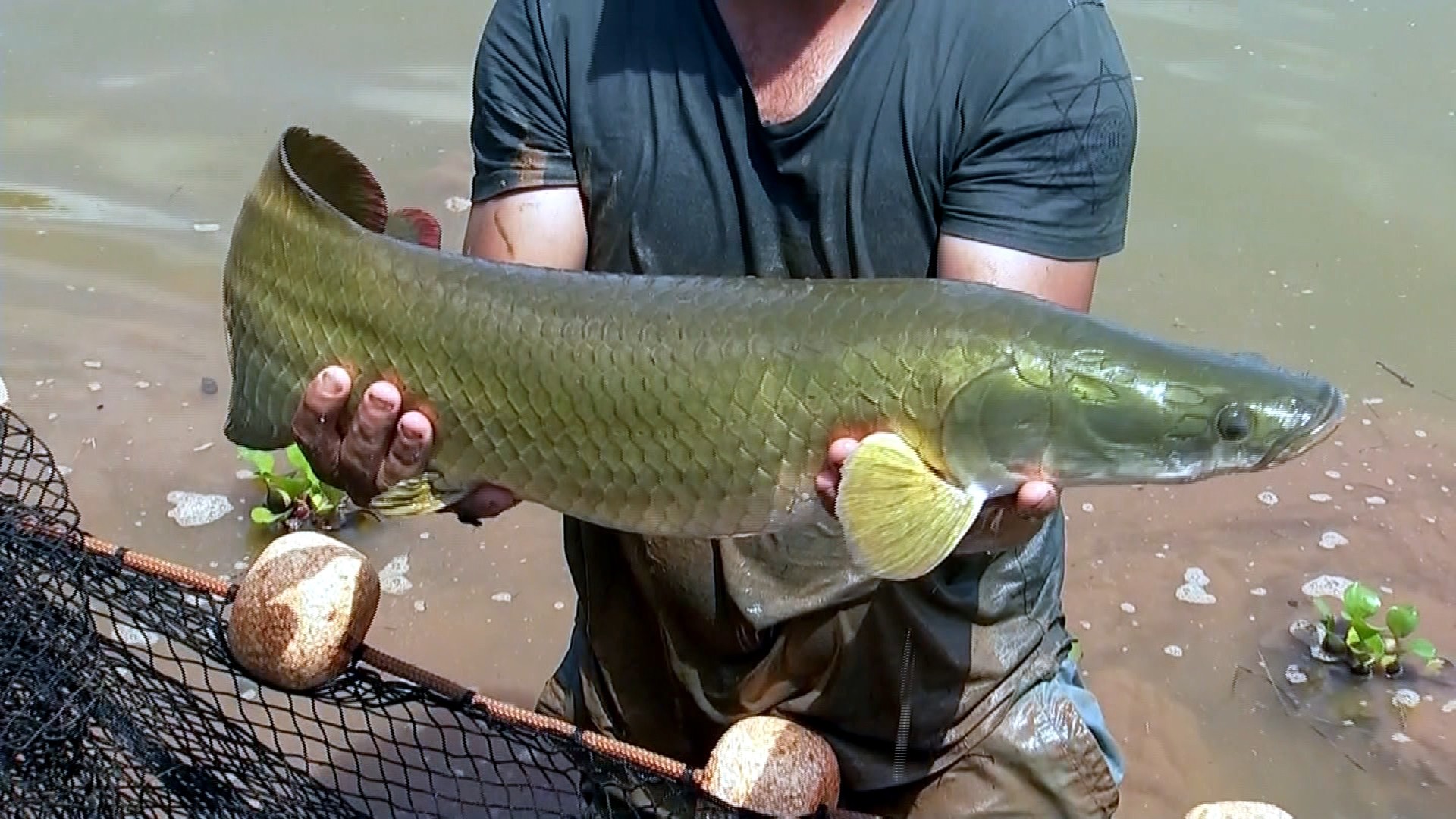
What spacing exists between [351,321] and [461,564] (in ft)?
5.39

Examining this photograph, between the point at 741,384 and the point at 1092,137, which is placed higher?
the point at 1092,137

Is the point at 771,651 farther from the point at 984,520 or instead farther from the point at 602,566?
the point at 984,520

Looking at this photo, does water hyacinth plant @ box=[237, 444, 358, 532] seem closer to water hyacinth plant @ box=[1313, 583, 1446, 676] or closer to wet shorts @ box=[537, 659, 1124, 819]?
wet shorts @ box=[537, 659, 1124, 819]

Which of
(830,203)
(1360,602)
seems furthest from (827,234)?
(1360,602)

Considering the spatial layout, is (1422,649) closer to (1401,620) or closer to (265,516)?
(1401,620)

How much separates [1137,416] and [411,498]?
37.7 inches

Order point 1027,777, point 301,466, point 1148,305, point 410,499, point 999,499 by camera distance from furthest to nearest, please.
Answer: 1. point 1148,305
2. point 301,466
3. point 1027,777
4. point 410,499
5. point 999,499

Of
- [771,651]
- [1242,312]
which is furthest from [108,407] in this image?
[1242,312]

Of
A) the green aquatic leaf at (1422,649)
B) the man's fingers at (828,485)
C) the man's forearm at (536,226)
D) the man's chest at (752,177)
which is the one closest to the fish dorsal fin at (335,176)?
the man's forearm at (536,226)

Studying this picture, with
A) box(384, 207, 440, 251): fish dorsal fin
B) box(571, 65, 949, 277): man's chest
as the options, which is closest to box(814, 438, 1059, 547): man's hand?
box(571, 65, 949, 277): man's chest

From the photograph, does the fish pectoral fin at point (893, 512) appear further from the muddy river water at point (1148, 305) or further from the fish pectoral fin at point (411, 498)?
the muddy river water at point (1148, 305)

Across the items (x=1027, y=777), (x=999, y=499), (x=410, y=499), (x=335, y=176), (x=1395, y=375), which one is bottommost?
(x=1395, y=375)

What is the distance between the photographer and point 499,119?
2301mm

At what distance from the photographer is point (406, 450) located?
1.96 meters
